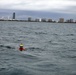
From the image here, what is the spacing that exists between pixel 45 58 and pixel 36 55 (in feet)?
6.58

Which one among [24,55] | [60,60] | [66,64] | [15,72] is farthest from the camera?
[24,55]

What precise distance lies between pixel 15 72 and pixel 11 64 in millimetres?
2521

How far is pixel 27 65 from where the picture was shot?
21938 millimetres

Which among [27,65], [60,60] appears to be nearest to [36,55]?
[60,60]

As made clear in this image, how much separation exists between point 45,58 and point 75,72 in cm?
533

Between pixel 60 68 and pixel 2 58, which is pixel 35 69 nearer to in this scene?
pixel 60 68

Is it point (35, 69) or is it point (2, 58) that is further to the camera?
point (2, 58)

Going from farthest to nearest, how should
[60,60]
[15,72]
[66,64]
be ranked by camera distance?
1. [60,60]
2. [66,64]
3. [15,72]

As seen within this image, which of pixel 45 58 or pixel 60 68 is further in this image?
pixel 45 58

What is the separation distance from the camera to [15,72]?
19750 mm

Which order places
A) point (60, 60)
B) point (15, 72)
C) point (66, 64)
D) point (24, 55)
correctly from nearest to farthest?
1. point (15, 72)
2. point (66, 64)
3. point (60, 60)
4. point (24, 55)

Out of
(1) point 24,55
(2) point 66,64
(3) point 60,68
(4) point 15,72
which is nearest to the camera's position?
(4) point 15,72

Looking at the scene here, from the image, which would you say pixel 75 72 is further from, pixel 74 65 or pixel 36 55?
pixel 36 55

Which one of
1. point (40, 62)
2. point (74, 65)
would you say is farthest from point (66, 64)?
point (40, 62)
